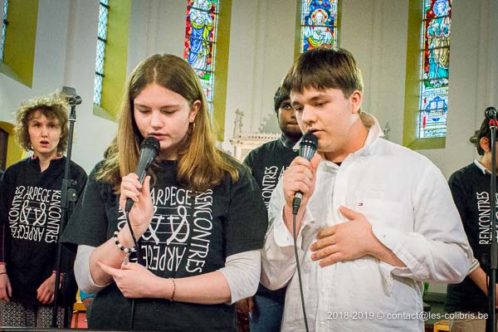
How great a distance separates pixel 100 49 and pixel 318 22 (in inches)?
169

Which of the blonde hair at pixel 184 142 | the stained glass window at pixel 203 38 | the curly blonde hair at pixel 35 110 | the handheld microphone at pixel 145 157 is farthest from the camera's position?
the stained glass window at pixel 203 38

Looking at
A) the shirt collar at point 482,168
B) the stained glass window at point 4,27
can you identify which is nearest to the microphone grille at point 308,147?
the shirt collar at point 482,168

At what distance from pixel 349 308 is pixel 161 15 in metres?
9.35

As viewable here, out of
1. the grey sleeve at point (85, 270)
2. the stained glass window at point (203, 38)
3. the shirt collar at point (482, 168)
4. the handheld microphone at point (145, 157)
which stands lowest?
the grey sleeve at point (85, 270)

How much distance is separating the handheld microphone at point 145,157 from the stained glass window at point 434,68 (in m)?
9.08

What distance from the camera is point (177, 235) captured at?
6.10 feet

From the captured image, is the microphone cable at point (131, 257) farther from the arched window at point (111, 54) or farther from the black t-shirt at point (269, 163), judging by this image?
the arched window at point (111, 54)

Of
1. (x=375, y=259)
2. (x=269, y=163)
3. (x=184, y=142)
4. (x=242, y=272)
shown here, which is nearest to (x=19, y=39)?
(x=269, y=163)

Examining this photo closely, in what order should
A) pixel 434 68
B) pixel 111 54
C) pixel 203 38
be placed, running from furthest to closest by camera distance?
pixel 203 38 → pixel 434 68 → pixel 111 54

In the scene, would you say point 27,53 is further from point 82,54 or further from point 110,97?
point 110,97

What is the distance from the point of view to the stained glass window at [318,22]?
11602 millimetres

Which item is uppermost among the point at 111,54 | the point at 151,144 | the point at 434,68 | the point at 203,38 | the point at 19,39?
the point at 203,38

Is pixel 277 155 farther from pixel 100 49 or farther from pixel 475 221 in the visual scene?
pixel 100 49

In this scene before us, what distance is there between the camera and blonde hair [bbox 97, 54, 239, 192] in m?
1.91
